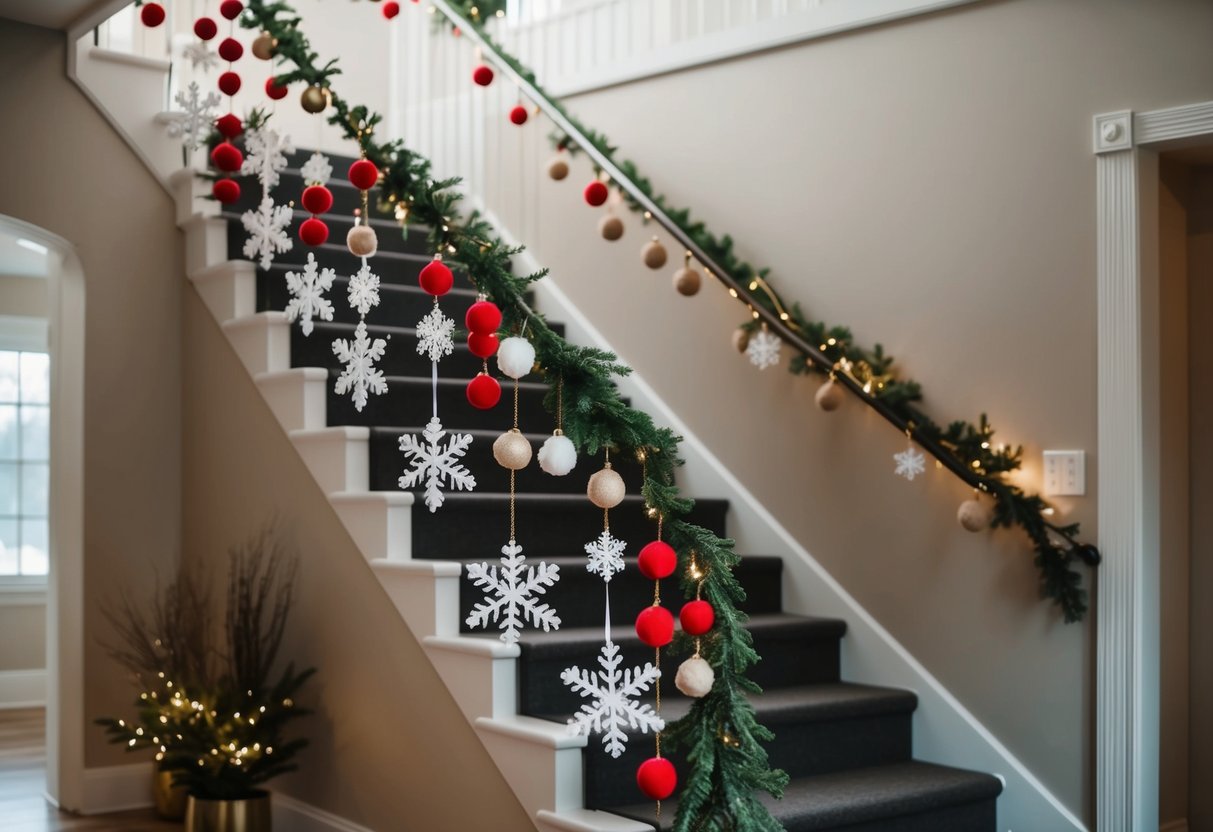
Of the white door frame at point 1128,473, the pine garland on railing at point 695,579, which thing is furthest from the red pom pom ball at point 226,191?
the white door frame at point 1128,473

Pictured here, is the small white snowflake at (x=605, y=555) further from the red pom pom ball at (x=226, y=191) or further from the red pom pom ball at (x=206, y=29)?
the red pom pom ball at (x=206, y=29)

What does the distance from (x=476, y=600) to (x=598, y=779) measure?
0.68m

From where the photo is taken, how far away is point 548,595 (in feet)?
12.5

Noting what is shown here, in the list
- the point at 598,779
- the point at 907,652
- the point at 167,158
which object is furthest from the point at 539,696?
the point at 167,158

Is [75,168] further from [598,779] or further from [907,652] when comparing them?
[907,652]

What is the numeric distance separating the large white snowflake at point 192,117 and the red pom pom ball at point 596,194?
134 centimetres

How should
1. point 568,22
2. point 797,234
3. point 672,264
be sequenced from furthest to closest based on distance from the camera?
point 568,22 < point 672,264 < point 797,234

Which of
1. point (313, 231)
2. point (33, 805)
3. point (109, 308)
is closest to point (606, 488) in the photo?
point (313, 231)

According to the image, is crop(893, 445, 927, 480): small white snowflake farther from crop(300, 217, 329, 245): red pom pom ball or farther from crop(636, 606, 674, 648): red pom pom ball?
crop(300, 217, 329, 245): red pom pom ball

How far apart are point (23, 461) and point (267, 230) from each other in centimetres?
421

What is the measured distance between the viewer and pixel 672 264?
474 cm

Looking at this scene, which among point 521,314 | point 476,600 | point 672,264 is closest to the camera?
point 521,314

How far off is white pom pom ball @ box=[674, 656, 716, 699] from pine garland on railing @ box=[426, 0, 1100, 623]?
1.37 metres

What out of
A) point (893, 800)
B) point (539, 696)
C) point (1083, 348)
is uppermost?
point (1083, 348)
